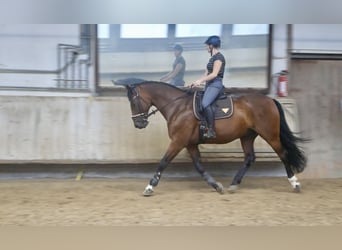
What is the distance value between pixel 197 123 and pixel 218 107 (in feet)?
1.18

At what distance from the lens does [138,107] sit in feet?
22.1

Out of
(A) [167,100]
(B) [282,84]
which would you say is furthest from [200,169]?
(B) [282,84]

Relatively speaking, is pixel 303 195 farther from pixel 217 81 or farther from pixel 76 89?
pixel 76 89

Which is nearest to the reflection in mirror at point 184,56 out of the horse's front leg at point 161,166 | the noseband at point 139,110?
the noseband at point 139,110

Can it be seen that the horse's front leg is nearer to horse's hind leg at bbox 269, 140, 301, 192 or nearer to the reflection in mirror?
horse's hind leg at bbox 269, 140, 301, 192

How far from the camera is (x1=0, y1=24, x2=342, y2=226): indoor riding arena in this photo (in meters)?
7.54

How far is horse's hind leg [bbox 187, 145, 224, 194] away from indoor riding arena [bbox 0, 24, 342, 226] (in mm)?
175

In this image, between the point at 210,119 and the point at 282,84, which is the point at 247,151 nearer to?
the point at 210,119

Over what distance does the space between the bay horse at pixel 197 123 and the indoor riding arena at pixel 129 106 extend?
428 mm

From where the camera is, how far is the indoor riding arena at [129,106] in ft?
24.7

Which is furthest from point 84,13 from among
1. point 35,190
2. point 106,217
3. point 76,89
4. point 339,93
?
point 339,93

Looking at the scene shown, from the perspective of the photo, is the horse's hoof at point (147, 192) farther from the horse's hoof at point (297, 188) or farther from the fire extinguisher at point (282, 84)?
the fire extinguisher at point (282, 84)

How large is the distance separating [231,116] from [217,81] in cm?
52

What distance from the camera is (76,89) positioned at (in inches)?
317
